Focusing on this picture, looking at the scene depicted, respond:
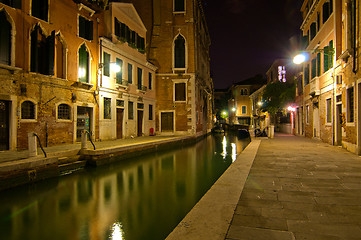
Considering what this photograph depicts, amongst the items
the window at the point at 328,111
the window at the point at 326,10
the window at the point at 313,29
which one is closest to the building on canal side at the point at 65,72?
the window at the point at 326,10

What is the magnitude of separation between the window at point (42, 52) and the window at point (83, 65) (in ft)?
6.42

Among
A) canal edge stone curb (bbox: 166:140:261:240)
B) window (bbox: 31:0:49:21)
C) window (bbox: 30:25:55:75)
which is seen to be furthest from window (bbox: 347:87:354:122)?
window (bbox: 31:0:49:21)

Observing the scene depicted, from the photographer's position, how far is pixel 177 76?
22.5 metres

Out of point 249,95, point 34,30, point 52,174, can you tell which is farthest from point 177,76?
point 249,95

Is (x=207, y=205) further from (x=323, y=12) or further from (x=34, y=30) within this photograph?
(x=323, y=12)

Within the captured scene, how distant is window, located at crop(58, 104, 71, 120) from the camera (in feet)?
39.0

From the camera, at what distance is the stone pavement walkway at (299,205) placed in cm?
285

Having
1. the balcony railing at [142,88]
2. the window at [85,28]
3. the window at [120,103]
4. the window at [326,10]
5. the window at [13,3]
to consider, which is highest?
the window at [326,10]

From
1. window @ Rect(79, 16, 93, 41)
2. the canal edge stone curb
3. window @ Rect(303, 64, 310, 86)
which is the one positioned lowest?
the canal edge stone curb

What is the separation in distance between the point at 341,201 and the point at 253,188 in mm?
1446

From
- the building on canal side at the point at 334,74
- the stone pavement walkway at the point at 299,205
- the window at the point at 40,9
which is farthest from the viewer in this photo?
the window at the point at 40,9

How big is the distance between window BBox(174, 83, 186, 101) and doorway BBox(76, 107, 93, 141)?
33.0ft

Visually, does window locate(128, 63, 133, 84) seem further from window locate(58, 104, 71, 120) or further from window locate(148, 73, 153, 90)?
window locate(58, 104, 71, 120)

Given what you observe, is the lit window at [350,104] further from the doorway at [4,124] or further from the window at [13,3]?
the window at [13,3]
